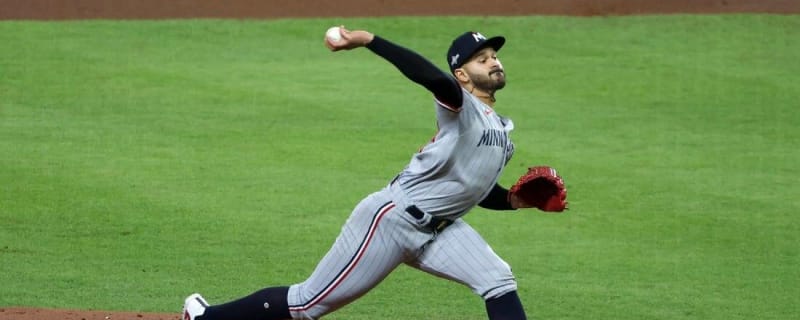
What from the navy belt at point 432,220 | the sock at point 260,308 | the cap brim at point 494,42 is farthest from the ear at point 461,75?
the sock at point 260,308

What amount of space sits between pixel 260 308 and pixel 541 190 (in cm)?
129

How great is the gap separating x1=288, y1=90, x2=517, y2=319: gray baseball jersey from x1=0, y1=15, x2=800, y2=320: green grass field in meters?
1.60

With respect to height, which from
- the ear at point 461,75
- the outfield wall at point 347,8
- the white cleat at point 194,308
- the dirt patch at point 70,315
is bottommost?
the outfield wall at point 347,8

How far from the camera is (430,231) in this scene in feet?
18.4

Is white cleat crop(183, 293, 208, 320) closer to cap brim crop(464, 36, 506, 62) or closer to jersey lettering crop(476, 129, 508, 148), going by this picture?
jersey lettering crop(476, 129, 508, 148)

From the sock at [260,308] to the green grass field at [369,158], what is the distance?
60.5 inches

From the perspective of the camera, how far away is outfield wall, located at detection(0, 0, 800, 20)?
1508cm

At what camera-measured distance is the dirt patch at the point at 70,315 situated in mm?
6758

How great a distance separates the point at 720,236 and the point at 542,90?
423cm

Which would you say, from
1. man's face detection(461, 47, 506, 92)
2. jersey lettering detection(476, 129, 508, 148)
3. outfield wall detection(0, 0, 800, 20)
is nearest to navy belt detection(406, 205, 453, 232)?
jersey lettering detection(476, 129, 508, 148)

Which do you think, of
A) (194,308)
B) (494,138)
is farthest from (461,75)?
(194,308)

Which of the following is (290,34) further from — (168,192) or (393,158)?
(168,192)

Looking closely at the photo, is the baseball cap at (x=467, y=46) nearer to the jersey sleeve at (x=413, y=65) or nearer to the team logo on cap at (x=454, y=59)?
the team logo on cap at (x=454, y=59)

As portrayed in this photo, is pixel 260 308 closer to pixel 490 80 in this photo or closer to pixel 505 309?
pixel 505 309
